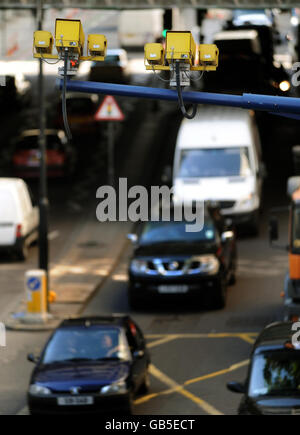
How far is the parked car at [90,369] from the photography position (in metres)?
17.4

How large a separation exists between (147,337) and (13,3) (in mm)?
15188

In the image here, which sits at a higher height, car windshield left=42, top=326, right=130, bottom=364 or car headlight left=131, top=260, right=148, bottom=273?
car windshield left=42, top=326, right=130, bottom=364

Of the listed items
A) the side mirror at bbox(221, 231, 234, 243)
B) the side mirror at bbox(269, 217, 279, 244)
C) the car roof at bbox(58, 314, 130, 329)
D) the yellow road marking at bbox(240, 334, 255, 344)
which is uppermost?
the side mirror at bbox(269, 217, 279, 244)

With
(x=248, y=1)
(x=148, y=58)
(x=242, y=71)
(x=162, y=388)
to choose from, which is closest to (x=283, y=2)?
(x=248, y=1)

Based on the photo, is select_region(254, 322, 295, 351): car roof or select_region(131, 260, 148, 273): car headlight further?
select_region(131, 260, 148, 273): car headlight

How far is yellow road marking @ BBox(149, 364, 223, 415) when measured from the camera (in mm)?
18016

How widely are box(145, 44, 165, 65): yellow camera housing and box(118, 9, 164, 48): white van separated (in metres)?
51.0

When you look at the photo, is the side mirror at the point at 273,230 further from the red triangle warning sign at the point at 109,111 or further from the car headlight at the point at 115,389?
the red triangle warning sign at the point at 109,111

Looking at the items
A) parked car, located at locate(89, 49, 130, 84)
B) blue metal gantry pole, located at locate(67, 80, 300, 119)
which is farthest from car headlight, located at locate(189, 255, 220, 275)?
parked car, located at locate(89, 49, 130, 84)

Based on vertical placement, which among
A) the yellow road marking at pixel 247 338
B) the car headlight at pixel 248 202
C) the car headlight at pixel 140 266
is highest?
the car headlight at pixel 140 266

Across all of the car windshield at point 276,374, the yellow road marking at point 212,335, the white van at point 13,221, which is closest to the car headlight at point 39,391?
the car windshield at point 276,374

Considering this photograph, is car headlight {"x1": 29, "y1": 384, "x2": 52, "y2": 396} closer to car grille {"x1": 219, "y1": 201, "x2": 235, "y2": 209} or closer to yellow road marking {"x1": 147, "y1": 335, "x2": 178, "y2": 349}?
yellow road marking {"x1": 147, "y1": 335, "x2": 178, "y2": 349}

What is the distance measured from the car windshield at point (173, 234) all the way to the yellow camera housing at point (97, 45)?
14091mm
